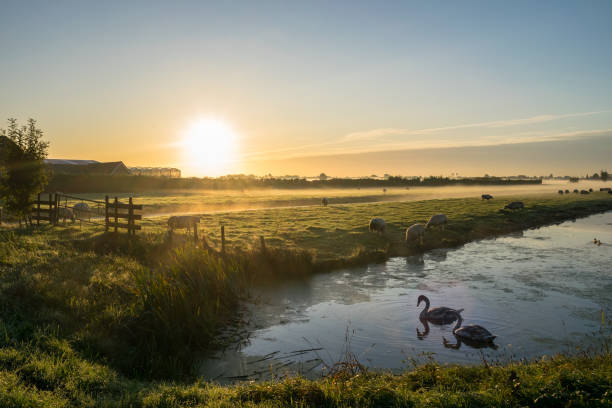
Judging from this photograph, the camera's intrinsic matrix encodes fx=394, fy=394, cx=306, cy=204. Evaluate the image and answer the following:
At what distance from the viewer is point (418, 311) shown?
1298 centimetres

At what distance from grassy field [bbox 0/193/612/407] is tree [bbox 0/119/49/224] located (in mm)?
4595

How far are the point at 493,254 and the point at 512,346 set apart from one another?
13.9 metres

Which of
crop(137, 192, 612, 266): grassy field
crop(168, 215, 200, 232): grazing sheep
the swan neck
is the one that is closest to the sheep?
crop(137, 192, 612, 266): grassy field

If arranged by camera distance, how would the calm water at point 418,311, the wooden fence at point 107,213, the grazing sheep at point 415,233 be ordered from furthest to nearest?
the grazing sheep at point 415,233
the wooden fence at point 107,213
the calm water at point 418,311

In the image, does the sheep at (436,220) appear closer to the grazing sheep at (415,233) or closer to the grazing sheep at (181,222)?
the grazing sheep at (415,233)

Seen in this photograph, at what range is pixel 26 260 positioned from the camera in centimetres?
1470

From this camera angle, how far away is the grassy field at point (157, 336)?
651 centimetres

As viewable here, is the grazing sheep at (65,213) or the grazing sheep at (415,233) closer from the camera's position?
the grazing sheep at (415,233)

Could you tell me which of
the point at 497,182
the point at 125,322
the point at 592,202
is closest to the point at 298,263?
the point at 125,322

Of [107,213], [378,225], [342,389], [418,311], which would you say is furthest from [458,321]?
[107,213]

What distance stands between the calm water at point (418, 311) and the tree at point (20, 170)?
19.5 meters

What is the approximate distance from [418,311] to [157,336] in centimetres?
807

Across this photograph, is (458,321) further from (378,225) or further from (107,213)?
(107,213)

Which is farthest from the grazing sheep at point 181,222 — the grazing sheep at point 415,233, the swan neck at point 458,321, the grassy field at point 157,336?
the swan neck at point 458,321
